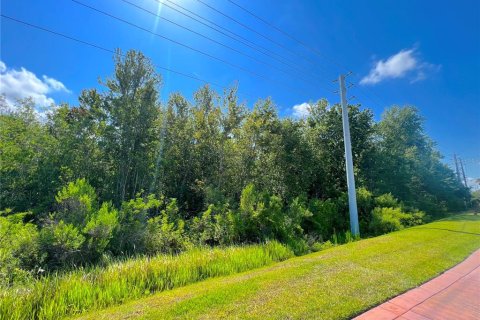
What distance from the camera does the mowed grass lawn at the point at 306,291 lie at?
329cm

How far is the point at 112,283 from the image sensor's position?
4395mm

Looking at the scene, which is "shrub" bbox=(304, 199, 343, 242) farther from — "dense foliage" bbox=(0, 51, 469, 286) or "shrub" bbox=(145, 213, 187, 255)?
"shrub" bbox=(145, 213, 187, 255)

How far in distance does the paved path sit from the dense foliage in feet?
12.7

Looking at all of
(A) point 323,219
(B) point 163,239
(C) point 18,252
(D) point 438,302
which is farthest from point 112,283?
(A) point 323,219

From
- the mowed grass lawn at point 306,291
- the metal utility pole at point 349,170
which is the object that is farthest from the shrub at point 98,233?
the metal utility pole at point 349,170

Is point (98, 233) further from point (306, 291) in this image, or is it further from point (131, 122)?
point (131, 122)

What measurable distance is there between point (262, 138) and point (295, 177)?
123 inches

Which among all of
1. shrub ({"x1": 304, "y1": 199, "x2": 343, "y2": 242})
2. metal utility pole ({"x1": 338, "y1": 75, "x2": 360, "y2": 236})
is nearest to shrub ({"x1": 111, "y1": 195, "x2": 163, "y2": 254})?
shrub ({"x1": 304, "y1": 199, "x2": 343, "y2": 242})

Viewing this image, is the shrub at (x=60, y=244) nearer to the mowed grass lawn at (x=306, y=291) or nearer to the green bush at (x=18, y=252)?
the green bush at (x=18, y=252)

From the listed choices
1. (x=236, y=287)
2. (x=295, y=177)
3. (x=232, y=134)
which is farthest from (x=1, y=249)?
(x=295, y=177)

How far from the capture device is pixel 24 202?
1007cm

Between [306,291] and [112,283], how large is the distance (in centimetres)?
331

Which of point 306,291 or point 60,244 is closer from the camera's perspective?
point 306,291

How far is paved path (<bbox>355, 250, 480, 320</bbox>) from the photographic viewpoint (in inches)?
127
